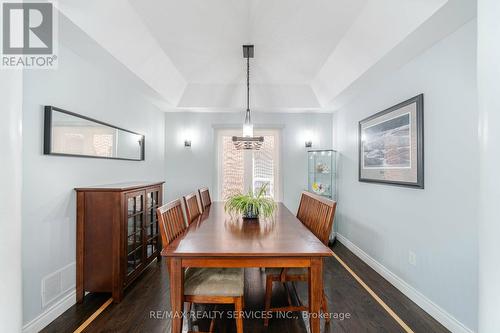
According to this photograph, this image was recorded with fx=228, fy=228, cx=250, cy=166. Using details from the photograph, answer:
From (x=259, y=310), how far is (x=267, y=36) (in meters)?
2.93

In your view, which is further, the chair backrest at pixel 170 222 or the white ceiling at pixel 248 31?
the white ceiling at pixel 248 31

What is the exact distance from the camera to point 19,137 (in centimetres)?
128

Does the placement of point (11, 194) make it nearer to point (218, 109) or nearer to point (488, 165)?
point (488, 165)

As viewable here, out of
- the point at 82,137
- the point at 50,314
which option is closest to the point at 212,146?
the point at 82,137

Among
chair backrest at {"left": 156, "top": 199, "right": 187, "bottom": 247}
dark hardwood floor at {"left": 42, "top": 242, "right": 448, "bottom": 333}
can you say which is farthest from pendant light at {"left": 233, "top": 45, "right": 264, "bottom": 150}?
dark hardwood floor at {"left": 42, "top": 242, "right": 448, "bottom": 333}

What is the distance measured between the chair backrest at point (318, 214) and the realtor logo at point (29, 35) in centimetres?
232

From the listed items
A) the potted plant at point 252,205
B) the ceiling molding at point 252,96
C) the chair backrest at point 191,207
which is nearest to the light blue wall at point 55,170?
the chair backrest at point 191,207

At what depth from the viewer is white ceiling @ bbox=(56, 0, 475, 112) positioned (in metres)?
1.88

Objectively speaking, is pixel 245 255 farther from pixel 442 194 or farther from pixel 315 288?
pixel 442 194

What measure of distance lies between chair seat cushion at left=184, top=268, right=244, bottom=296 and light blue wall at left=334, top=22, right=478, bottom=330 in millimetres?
1741

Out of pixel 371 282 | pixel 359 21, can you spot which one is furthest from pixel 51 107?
pixel 371 282

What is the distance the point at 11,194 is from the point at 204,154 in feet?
11.0

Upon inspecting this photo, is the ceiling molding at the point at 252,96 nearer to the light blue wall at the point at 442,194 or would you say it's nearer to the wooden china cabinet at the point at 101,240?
the light blue wall at the point at 442,194

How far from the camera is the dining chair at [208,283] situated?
1573 millimetres
